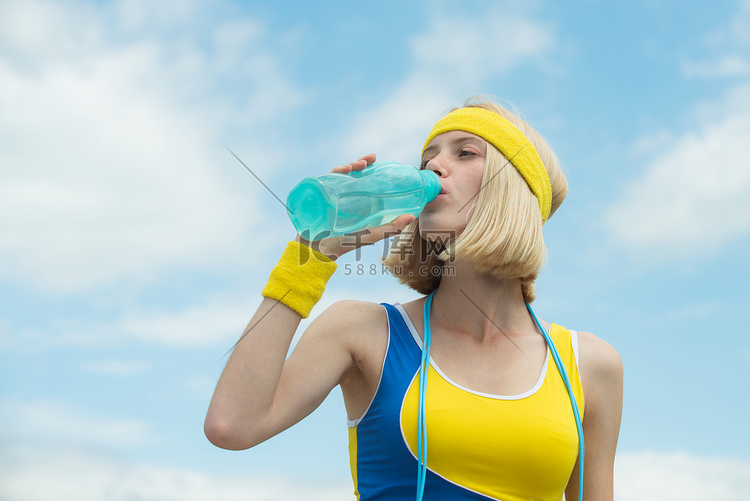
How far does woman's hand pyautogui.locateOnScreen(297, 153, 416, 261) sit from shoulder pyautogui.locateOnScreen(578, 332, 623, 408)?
1.21m

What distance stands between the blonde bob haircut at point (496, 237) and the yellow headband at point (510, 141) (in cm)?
4

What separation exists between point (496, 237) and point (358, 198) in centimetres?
69

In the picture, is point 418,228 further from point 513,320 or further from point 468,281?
point 513,320

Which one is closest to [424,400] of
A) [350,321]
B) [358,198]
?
[350,321]

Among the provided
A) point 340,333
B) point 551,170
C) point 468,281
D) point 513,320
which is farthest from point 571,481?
point 551,170

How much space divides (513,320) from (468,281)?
12.9 inches

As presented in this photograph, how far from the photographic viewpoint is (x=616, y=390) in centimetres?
331

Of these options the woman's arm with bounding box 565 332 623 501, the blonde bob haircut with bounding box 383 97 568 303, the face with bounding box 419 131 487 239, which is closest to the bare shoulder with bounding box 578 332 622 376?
the woman's arm with bounding box 565 332 623 501

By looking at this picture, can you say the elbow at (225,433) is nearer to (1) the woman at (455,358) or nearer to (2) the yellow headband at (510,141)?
(1) the woman at (455,358)

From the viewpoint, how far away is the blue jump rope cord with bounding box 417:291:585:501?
2.69 meters

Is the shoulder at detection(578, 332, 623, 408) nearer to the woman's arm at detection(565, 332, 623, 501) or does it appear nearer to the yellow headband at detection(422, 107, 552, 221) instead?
the woman's arm at detection(565, 332, 623, 501)

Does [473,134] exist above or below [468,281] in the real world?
above

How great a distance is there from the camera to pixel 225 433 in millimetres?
2490

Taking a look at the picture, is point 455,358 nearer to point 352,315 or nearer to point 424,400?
point 424,400
